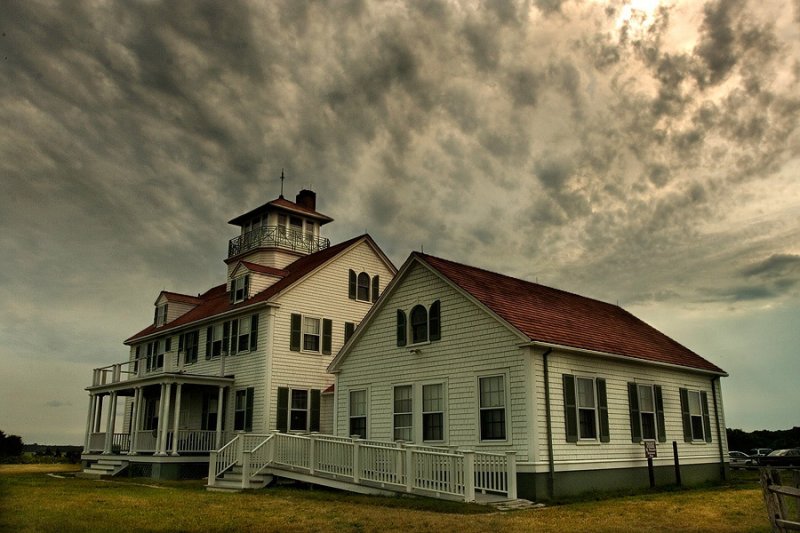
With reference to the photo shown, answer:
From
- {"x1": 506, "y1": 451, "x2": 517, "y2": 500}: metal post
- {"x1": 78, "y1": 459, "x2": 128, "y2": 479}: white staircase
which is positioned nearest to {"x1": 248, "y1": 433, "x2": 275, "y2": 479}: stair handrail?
{"x1": 506, "y1": 451, "x2": 517, "y2": 500}: metal post

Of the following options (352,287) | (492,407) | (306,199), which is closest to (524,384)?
(492,407)

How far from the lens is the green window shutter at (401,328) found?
21.5 meters

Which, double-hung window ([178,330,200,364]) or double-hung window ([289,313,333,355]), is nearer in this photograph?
double-hung window ([289,313,333,355])

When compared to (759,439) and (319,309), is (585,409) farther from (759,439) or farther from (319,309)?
(759,439)

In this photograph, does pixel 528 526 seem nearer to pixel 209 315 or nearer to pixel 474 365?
pixel 474 365

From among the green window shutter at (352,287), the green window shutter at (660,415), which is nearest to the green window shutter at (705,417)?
the green window shutter at (660,415)

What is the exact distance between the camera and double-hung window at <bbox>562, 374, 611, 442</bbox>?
18344 millimetres

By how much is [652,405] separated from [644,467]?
6.82 ft

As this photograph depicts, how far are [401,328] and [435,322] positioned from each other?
58.0 inches

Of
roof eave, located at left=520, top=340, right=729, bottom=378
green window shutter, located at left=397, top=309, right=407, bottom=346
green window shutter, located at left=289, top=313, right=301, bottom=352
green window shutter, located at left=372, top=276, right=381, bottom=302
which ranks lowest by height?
roof eave, located at left=520, top=340, right=729, bottom=378

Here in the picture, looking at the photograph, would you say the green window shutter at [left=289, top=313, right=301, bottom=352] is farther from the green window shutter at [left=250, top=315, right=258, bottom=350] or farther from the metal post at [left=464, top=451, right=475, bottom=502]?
the metal post at [left=464, top=451, right=475, bottom=502]

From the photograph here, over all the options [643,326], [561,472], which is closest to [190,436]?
[561,472]

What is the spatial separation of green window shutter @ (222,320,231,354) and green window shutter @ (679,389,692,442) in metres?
18.5

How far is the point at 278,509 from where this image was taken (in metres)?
14.9
